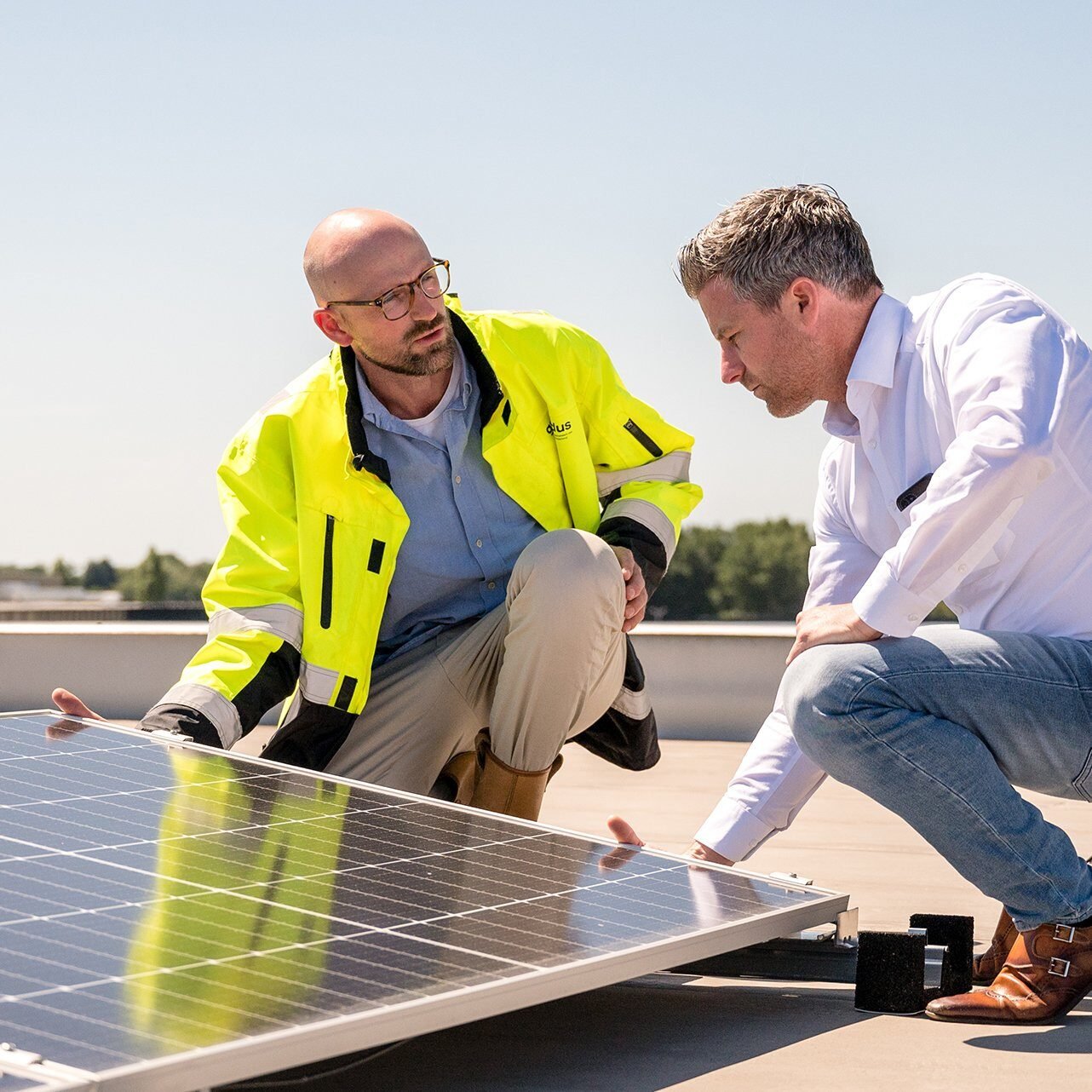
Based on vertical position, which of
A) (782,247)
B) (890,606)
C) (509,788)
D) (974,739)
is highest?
(782,247)

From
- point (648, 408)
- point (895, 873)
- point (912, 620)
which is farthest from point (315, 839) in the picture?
point (895, 873)

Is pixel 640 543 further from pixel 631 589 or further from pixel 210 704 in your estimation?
pixel 210 704

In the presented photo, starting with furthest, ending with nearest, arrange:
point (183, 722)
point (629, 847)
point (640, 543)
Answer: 1. point (640, 543)
2. point (183, 722)
3. point (629, 847)

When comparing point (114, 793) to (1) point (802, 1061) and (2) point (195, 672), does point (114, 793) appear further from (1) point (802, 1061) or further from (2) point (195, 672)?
(1) point (802, 1061)

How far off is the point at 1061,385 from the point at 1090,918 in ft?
2.98

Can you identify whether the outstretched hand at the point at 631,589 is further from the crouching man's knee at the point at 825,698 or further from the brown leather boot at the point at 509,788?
the crouching man's knee at the point at 825,698

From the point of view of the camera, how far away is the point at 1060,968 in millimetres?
2781

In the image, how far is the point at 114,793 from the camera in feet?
10.2

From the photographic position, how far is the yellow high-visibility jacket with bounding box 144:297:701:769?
13.4ft

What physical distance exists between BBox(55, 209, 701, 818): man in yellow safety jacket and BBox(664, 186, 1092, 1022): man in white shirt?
32.3 inches

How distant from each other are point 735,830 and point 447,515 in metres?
1.27

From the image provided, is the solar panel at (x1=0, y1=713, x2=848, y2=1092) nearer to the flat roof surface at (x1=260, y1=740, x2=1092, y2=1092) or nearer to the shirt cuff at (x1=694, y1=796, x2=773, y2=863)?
the flat roof surface at (x1=260, y1=740, x2=1092, y2=1092)

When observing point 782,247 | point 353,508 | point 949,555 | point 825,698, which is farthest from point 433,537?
point 949,555

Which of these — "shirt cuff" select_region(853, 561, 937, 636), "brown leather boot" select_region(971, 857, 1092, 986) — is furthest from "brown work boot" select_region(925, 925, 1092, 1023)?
"shirt cuff" select_region(853, 561, 937, 636)
